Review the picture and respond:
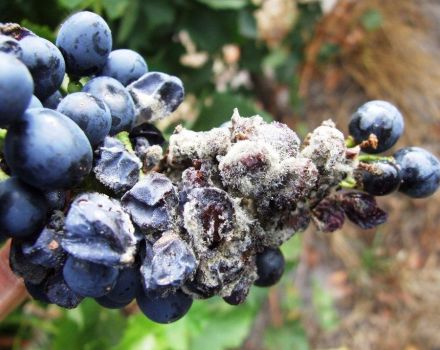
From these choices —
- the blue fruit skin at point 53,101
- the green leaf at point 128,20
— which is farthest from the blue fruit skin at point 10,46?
the green leaf at point 128,20

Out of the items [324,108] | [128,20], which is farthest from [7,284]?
[324,108]

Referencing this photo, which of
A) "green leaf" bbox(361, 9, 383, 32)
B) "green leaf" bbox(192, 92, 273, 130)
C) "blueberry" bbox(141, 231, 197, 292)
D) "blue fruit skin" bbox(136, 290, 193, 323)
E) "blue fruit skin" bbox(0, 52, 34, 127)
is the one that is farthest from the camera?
"green leaf" bbox(361, 9, 383, 32)

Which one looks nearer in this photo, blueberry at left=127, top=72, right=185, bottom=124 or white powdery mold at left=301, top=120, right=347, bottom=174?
white powdery mold at left=301, top=120, right=347, bottom=174

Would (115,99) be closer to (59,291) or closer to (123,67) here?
(123,67)

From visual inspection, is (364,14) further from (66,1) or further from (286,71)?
(66,1)

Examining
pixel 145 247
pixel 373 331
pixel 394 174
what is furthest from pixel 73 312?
pixel 373 331

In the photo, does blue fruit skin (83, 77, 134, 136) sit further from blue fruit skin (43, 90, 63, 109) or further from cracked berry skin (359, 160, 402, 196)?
cracked berry skin (359, 160, 402, 196)

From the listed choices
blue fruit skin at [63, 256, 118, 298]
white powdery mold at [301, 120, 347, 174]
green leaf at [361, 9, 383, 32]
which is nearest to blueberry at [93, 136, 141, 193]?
blue fruit skin at [63, 256, 118, 298]

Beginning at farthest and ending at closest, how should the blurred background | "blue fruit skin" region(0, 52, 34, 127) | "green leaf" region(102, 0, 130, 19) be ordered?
1. the blurred background
2. "green leaf" region(102, 0, 130, 19)
3. "blue fruit skin" region(0, 52, 34, 127)
